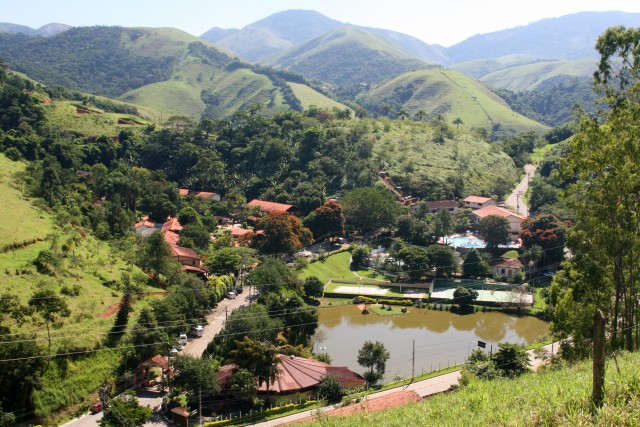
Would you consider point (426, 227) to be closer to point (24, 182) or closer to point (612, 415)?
point (24, 182)

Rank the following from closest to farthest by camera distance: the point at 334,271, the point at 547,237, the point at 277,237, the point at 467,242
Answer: the point at 277,237 < the point at 547,237 < the point at 334,271 < the point at 467,242

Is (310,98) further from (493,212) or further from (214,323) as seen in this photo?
(214,323)

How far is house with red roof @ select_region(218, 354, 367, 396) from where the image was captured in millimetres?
20828

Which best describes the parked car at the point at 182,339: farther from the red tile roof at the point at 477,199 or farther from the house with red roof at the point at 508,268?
the red tile roof at the point at 477,199

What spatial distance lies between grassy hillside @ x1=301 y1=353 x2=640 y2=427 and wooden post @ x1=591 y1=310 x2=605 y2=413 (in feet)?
0.48

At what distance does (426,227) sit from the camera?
141ft

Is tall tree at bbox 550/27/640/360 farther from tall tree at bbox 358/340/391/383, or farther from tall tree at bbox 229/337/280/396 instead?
tall tree at bbox 229/337/280/396

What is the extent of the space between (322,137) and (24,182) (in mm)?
31387

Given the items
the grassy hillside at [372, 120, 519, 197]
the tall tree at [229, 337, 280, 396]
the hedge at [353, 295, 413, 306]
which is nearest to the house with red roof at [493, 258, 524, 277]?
the hedge at [353, 295, 413, 306]

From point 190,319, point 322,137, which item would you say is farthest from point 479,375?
point 322,137

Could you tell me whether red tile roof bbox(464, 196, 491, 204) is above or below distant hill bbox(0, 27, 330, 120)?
below

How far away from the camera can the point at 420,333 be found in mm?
30016

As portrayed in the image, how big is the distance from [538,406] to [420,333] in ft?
71.4

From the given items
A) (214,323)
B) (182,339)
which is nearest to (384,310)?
(214,323)
